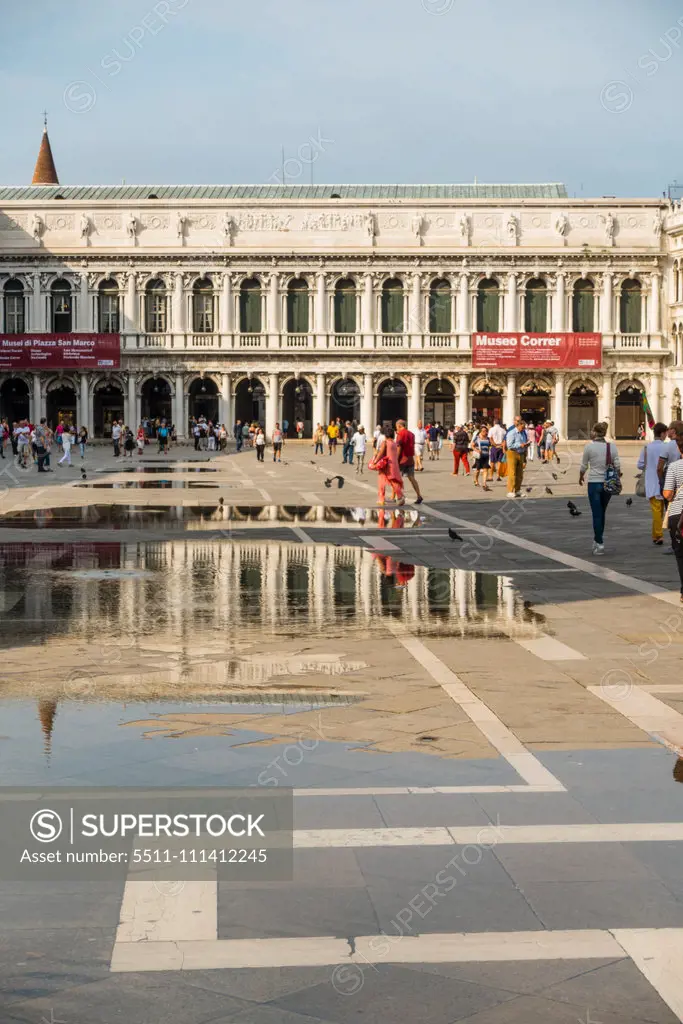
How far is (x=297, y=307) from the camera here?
285 ft

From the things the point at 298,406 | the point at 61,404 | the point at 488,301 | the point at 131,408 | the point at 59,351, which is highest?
the point at 488,301

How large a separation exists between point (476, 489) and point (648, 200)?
55.2 m

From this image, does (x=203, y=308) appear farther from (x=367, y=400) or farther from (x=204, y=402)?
(x=367, y=400)

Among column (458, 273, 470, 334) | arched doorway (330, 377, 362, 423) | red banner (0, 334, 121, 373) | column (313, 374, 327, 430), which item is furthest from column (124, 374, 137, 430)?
column (458, 273, 470, 334)

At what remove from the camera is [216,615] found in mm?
12961

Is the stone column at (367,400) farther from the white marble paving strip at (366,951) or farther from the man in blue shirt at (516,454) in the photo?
the white marble paving strip at (366,951)

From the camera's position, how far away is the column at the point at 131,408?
86.8m

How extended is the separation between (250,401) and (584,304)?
20.2 m

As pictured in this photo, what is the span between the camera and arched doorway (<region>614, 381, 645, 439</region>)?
85.6 metres

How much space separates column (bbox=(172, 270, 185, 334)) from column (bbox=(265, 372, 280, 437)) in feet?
19.5

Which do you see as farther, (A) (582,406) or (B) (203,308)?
(B) (203,308)

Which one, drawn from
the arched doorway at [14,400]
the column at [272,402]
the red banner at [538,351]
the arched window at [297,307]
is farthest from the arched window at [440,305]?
the arched doorway at [14,400]

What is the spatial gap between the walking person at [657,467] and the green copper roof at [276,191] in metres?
71.6

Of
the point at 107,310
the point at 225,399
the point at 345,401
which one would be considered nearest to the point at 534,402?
the point at 345,401
